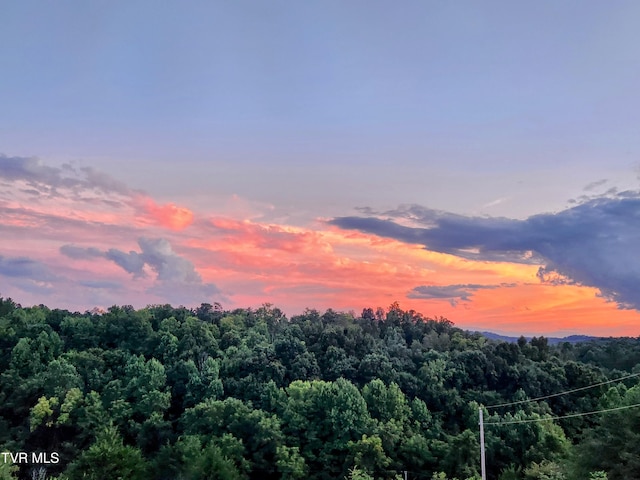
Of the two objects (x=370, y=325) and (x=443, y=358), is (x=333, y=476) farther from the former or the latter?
(x=370, y=325)

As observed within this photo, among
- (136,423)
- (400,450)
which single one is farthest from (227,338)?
(400,450)

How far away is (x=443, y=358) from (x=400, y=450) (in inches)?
357

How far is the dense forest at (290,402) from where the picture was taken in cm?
2947

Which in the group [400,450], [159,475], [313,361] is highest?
[313,361]

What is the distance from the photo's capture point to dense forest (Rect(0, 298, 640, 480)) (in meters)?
29.5

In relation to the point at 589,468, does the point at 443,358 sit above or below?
above

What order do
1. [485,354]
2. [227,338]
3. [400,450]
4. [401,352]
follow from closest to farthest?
[400,450], [485,354], [401,352], [227,338]

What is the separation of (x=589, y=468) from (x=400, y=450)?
1081 cm

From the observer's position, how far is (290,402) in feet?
111

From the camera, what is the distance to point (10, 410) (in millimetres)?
35938

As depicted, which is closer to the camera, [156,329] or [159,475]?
[159,475]

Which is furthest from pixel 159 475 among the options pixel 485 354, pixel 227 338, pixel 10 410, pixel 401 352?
pixel 485 354

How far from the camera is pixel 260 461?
31.2m

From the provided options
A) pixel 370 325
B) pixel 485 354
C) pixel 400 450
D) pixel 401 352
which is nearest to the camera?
pixel 400 450
